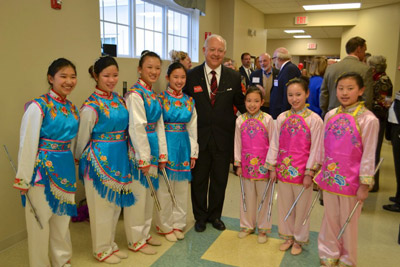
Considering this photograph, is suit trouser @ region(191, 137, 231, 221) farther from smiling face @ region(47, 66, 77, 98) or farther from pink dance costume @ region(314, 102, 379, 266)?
smiling face @ region(47, 66, 77, 98)

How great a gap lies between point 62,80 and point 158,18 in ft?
11.1

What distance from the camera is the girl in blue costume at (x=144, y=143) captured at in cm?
241

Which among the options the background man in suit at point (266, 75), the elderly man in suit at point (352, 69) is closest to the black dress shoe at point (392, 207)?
the elderly man in suit at point (352, 69)

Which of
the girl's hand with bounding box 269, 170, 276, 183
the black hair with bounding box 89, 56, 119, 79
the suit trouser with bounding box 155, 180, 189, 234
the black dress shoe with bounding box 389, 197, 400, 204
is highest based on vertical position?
the black hair with bounding box 89, 56, 119, 79

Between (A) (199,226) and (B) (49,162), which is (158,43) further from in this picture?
(B) (49,162)

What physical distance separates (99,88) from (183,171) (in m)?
0.92

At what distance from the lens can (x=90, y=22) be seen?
342 cm

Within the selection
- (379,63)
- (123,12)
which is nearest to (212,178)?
(379,63)

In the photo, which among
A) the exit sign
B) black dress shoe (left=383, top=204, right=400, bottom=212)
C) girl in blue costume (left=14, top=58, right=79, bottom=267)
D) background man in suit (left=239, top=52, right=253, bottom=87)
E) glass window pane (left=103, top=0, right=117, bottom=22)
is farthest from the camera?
the exit sign

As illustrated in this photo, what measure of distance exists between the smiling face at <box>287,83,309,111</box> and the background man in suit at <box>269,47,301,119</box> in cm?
168

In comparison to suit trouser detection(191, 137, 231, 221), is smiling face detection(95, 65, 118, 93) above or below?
above

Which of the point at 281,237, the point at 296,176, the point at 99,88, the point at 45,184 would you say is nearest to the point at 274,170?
the point at 296,176

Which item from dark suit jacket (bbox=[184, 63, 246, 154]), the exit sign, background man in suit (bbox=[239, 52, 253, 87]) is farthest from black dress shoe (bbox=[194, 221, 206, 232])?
the exit sign

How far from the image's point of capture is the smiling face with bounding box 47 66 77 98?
2127 millimetres
